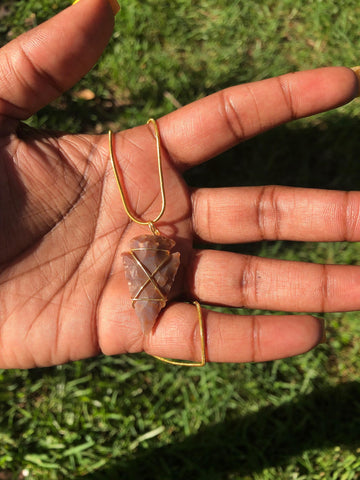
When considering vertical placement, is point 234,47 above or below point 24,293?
above

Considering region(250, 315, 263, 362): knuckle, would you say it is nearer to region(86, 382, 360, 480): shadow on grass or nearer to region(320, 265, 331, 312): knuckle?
region(320, 265, 331, 312): knuckle

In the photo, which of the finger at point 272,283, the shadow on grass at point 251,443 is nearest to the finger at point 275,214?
the finger at point 272,283

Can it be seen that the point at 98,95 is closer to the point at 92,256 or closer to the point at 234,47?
the point at 234,47

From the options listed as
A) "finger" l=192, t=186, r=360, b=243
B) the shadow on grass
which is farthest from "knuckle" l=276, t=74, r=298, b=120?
the shadow on grass

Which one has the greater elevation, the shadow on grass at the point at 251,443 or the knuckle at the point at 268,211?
the knuckle at the point at 268,211

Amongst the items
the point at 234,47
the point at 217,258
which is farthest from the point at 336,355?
the point at 234,47

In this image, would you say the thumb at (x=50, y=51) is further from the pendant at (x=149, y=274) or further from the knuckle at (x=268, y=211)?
the knuckle at (x=268, y=211)
